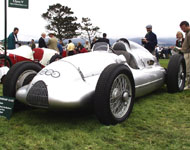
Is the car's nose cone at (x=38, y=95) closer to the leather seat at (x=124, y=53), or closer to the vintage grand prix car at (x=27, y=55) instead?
the leather seat at (x=124, y=53)

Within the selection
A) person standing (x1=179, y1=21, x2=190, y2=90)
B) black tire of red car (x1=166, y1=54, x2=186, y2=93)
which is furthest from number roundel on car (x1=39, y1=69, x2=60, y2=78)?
person standing (x1=179, y1=21, x2=190, y2=90)

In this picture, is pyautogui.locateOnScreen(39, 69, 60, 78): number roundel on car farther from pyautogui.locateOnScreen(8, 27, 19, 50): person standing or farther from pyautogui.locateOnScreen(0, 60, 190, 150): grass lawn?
pyautogui.locateOnScreen(8, 27, 19, 50): person standing

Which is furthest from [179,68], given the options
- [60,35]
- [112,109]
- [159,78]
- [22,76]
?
[60,35]

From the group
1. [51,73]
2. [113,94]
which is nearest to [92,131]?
[113,94]

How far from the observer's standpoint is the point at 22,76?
3631mm

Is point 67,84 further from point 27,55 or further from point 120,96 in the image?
point 27,55

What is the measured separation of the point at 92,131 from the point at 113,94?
0.55 m

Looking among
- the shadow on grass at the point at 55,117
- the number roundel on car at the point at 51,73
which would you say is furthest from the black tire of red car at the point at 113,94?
the number roundel on car at the point at 51,73

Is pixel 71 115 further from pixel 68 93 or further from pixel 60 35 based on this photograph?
pixel 60 35

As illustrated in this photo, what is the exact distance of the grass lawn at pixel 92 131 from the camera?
2.61 m

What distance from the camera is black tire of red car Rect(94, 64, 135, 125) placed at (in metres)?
2.96

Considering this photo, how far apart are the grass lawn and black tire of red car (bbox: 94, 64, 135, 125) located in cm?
14

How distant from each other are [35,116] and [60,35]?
154 ft

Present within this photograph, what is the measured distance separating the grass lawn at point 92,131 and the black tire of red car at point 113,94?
0.45 ft
